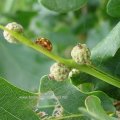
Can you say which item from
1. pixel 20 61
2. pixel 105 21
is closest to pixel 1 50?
pixel 20 61

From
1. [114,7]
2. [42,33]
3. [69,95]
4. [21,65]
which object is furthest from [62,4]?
[42,33]

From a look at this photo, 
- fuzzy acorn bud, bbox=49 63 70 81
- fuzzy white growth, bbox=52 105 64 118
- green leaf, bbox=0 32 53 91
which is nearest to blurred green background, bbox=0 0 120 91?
green leaf, bbox=0 32 53 91

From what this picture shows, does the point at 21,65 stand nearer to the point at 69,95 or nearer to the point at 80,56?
the point at 69,95

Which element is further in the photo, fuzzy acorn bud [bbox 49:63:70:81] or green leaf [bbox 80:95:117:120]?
fuzzy acorn bud [bbox 49:63:70:81]

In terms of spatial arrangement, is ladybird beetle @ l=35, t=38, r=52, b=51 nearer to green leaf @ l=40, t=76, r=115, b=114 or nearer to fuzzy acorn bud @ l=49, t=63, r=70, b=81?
fuzzy acorn bud @ l=49, t=63, r=70, b=81

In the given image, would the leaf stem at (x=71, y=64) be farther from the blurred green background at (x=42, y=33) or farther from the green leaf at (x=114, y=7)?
the blurred green background at (x=42, y=33)

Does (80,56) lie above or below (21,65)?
above
